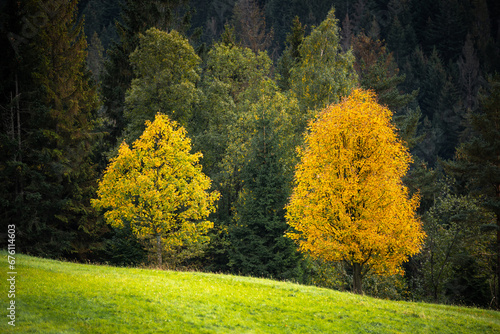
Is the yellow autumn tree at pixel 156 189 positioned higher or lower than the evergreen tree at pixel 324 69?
lower

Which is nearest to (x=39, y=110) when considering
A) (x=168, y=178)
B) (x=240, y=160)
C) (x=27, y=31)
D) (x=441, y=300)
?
(x=27, y=31)

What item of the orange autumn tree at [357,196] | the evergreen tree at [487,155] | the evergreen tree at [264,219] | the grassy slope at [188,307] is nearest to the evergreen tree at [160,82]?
the evergreen tree at [264,219]

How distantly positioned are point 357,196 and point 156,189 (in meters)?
14.8

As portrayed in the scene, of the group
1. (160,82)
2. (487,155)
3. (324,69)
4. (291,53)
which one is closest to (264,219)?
(324,69)

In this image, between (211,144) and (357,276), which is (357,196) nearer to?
(357,276)

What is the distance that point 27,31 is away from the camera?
3083cm

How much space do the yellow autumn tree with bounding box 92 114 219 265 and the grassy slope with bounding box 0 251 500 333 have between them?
7029 mm

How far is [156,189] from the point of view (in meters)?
28.5

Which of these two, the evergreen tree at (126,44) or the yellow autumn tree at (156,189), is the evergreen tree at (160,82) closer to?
the evergreen tree at (126,44)

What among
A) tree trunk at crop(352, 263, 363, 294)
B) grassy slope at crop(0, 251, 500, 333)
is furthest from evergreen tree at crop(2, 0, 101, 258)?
tree trunk at crop(352, 263, 363, 294)

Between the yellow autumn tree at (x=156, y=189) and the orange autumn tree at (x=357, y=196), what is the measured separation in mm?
9006

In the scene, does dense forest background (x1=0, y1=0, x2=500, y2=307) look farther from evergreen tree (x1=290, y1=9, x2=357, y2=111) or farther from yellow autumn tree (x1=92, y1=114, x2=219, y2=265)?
yellow autumn tree (x1=92, y1=114, x2=219, y2=265)

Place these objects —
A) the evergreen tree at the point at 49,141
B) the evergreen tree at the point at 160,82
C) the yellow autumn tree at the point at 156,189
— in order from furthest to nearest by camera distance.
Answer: the evergreen tree at the point at 160,82 < the evergreen tree at the point at 49,141 < the yellow autumn tree at the point at 156,189

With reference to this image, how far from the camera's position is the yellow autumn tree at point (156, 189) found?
28328mm
